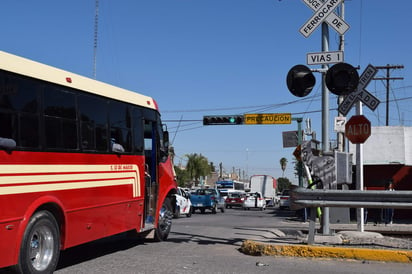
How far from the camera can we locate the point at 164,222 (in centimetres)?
1152

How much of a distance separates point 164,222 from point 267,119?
23.2 m

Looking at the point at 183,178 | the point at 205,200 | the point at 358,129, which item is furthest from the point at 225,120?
the point at 183,178

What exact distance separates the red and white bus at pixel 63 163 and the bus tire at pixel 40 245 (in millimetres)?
14

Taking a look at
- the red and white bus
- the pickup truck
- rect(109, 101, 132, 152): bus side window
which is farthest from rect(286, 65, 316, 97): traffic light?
the pickup truck

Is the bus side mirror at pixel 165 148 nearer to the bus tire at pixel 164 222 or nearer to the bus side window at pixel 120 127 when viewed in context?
the bus tire at pixel 164 222

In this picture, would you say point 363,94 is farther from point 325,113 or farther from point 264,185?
point 264,185

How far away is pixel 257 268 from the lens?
803 cm

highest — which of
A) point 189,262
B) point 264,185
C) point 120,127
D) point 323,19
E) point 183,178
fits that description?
point 323,19

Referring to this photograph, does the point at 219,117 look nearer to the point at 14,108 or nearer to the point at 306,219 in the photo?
the point at 306,219

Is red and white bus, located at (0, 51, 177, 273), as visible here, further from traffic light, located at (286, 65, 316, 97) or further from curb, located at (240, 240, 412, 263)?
traffic light, located at (286, 65, 316, 97)

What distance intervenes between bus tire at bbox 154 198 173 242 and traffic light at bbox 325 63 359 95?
15.6 feet

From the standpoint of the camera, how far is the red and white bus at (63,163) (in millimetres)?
6293

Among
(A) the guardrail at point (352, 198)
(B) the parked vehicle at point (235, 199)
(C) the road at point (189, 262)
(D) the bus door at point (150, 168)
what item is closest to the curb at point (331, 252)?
(C) the road at point (189, 262)

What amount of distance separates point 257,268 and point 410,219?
1832 centimetres
